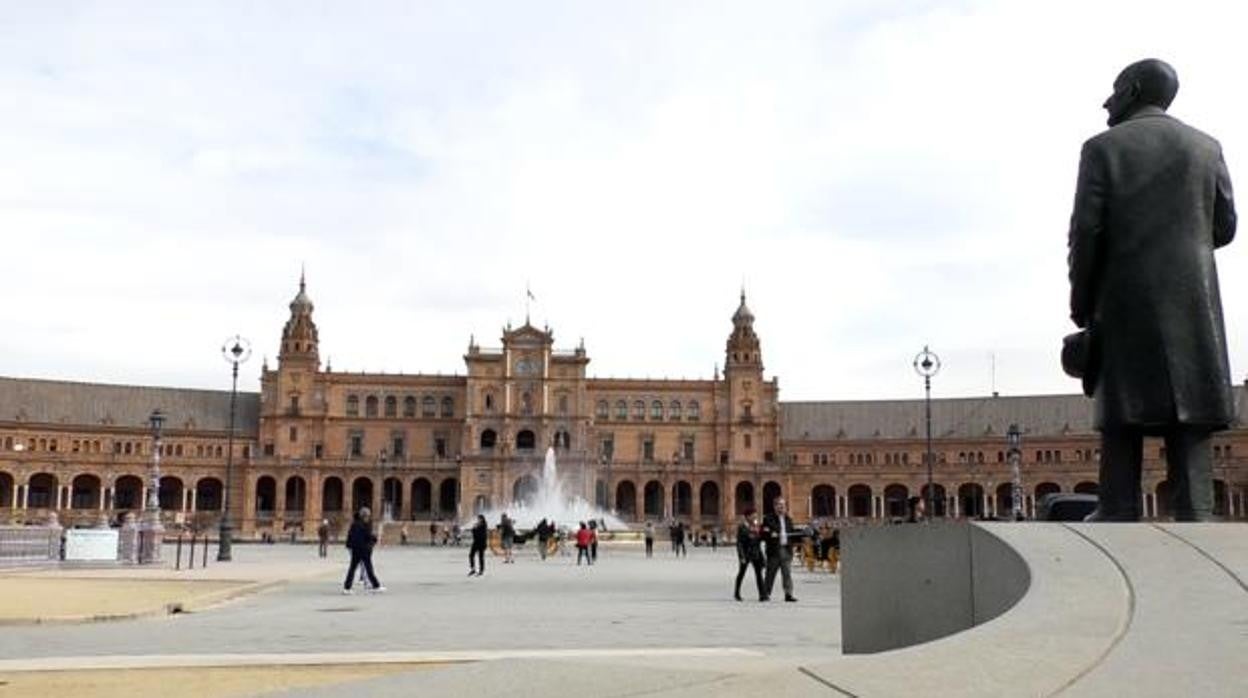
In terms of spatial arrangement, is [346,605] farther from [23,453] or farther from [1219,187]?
[23,453]

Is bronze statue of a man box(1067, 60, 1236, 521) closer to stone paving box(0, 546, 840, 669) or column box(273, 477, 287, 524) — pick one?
stone paving box(0, 546, 840, 669)

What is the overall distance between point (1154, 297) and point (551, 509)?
9496 centimetres

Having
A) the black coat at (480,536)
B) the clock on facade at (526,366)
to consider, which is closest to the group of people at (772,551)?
the black coat at (480,536)

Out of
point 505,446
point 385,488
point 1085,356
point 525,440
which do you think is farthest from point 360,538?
point 385,488

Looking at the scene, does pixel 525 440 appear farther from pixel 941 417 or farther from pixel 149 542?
pixel 149 542

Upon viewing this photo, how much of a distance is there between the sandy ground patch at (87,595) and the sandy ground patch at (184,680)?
674cm

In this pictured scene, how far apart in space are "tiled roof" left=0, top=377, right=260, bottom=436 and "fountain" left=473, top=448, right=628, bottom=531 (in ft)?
99.7

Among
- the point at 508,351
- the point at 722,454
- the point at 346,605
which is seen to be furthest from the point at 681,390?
the point at 346,605

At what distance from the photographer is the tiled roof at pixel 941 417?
120 meters

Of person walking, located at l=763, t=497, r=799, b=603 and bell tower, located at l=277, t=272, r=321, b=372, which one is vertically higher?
bell tower, located at l=277, t=272, r=321, b=372

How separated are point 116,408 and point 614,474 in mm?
50232

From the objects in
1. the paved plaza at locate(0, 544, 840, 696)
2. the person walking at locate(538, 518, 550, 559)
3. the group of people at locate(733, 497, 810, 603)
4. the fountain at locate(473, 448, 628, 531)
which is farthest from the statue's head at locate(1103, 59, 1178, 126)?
the fountain at locate(473, 448, 628, 531)

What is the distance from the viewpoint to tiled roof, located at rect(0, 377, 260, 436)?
115375 millimetres

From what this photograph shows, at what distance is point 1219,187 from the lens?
9250mm
